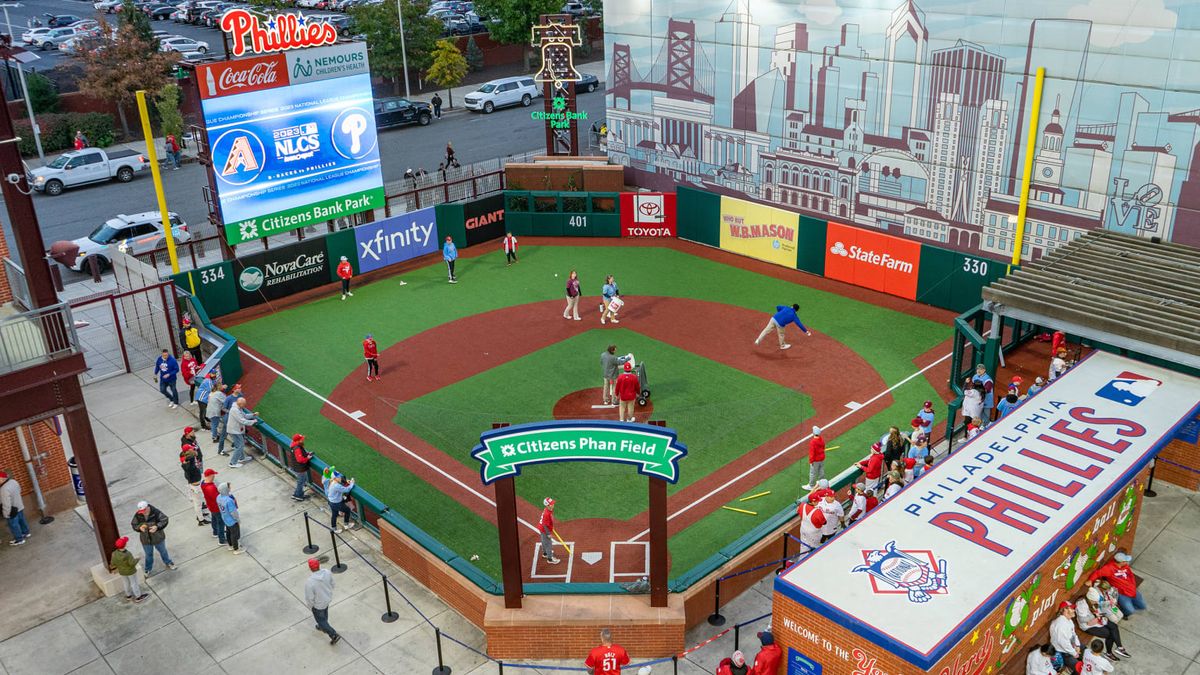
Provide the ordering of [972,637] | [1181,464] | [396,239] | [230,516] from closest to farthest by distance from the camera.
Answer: [972,637]
[230,516]
[1181,464]
[396,239]

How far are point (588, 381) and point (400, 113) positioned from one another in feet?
115

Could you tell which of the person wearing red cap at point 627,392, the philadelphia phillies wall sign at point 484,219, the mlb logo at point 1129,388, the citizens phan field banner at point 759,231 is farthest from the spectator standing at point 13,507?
the citizens phan field banner at point 759,231

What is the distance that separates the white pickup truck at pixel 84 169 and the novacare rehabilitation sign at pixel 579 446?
38.9 meters

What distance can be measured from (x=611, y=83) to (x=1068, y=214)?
19978mm

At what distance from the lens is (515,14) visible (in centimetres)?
6644

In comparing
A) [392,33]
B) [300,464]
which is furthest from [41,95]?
[300,464]

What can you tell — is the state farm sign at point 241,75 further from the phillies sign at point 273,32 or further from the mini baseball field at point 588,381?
the mini baseball field at point 588,381

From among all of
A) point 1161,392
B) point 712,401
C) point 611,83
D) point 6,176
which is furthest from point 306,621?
point 611,83

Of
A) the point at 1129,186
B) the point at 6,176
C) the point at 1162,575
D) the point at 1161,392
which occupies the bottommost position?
the point at 1162,575

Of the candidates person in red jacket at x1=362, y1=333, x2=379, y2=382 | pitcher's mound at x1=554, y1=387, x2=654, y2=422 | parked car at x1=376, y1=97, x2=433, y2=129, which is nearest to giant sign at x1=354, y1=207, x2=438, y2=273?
person in red jacket at x1=362, y1=333, x2=379, y2=382

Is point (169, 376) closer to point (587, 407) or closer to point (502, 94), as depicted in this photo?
point (587, 407)

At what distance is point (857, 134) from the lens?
115ft

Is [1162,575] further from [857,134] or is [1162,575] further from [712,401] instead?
[857,134]

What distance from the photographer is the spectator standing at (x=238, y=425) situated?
80.9 ft
